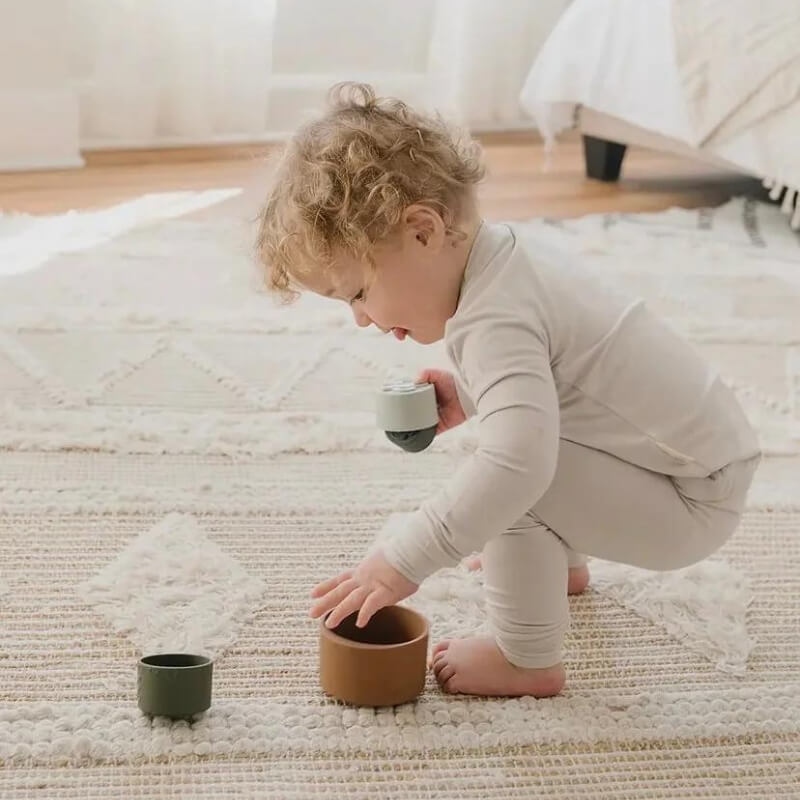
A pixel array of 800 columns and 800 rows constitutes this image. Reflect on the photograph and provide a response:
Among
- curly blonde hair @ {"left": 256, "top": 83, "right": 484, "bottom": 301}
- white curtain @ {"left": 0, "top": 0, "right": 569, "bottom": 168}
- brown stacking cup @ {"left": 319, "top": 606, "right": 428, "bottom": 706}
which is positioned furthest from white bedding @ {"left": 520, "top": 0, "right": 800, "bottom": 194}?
brown stacking cup @ {"left": 319, "top": 606, "right": 428, "bottom": 706}

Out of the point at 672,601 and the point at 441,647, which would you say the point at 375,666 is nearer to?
the point at 441,647

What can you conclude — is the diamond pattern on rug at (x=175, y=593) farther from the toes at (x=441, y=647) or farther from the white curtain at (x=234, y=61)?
the white curtain at (x=234, y=61)

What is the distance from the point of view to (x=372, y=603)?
37.1 inches

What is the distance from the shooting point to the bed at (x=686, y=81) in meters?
2.31

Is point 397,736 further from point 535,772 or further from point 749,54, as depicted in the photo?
point 749,54

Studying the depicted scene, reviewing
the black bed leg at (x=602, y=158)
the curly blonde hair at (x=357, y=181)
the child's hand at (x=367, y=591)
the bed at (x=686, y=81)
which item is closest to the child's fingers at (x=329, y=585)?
the child's hand at (x=367, y=591)

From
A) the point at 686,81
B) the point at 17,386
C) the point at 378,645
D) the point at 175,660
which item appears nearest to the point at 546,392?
the point at 378,645

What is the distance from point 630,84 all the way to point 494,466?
1.83 meters

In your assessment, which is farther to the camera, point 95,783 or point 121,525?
point 121,525

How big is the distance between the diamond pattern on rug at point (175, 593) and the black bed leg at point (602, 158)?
1.88 metres

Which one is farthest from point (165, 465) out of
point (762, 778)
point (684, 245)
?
point (684, 245)

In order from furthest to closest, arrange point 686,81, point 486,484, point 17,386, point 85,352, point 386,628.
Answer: point 686,81
point 85,352
point 17,386
point 386,628
point 486,484

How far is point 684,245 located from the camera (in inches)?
93.0

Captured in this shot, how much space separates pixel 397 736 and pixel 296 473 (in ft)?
1.64
